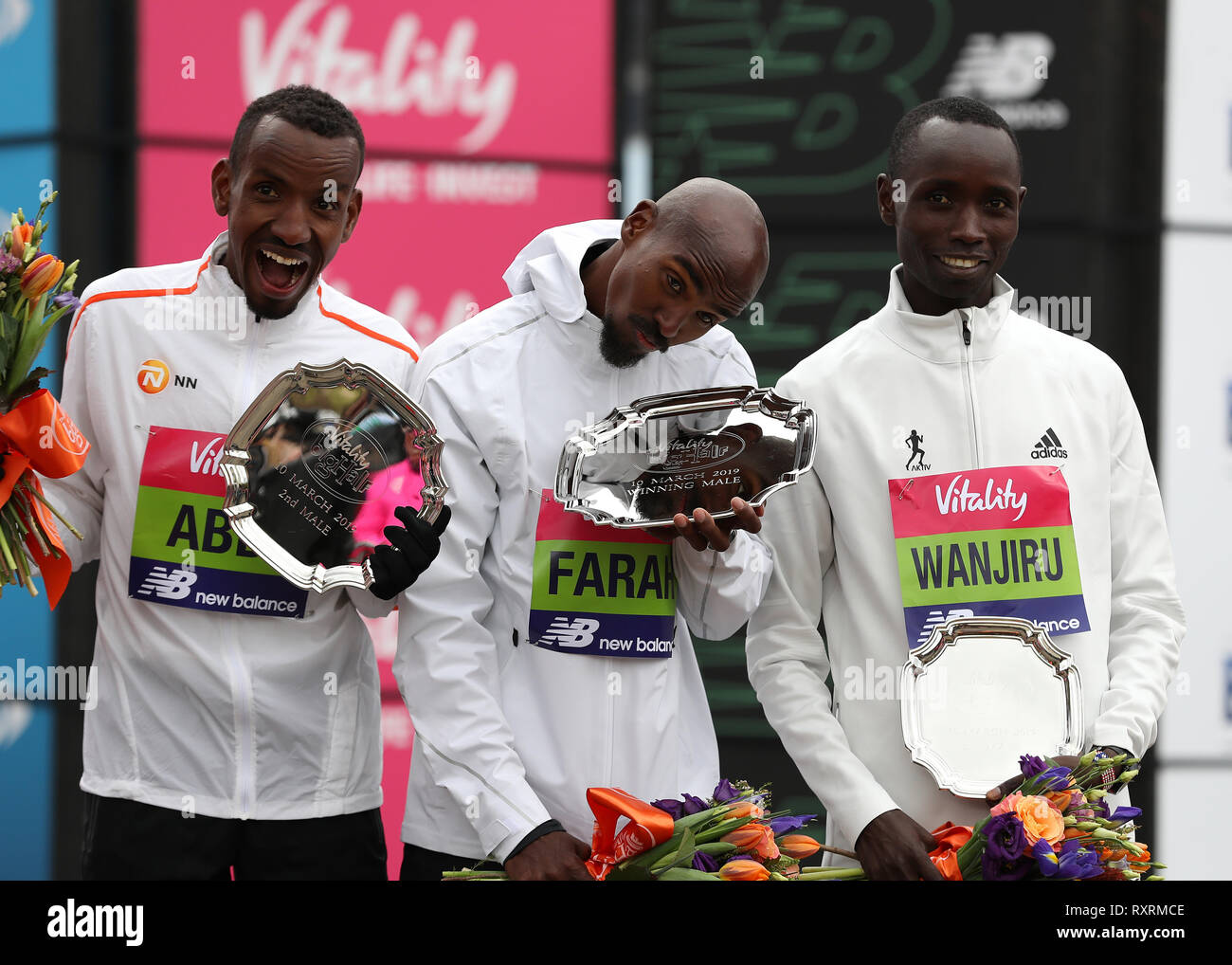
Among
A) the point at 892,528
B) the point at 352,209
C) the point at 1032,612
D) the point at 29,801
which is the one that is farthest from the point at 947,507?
the point at 29,801

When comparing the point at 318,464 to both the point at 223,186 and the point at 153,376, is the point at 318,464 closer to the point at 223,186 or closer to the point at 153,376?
the point at 153,376

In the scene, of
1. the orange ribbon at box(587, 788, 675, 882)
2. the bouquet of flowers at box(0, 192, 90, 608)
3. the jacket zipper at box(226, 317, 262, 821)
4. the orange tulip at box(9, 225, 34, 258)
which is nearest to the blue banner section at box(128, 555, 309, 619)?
the jacket zipper at box(226, 317, 262, 821)

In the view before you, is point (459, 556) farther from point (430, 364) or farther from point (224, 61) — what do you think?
point (224, 61)

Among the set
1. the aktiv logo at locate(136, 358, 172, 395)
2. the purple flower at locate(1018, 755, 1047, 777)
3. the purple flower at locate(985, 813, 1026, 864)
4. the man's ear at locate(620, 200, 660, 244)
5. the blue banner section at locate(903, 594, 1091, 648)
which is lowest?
the purple flower at locate(985, 813, 1026, 864)

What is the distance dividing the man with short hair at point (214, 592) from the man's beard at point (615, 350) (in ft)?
1.43

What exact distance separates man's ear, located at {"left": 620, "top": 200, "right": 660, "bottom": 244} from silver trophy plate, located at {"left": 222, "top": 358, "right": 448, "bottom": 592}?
0.51 metres

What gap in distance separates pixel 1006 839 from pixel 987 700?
0.35 metres

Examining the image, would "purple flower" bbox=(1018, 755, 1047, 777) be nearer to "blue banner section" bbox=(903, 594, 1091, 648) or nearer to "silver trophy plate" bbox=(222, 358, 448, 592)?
"blue banner section" bbox=(903, 594, 1091, 648)

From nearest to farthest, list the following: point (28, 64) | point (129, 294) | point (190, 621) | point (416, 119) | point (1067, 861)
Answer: point (1067, 861) → point (190, 621) → point (129, 294) → point (28, 64) → point (416, 119)

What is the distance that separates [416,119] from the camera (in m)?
5.09

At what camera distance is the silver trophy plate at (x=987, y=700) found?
2568 mm

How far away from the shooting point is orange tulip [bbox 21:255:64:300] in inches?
100
